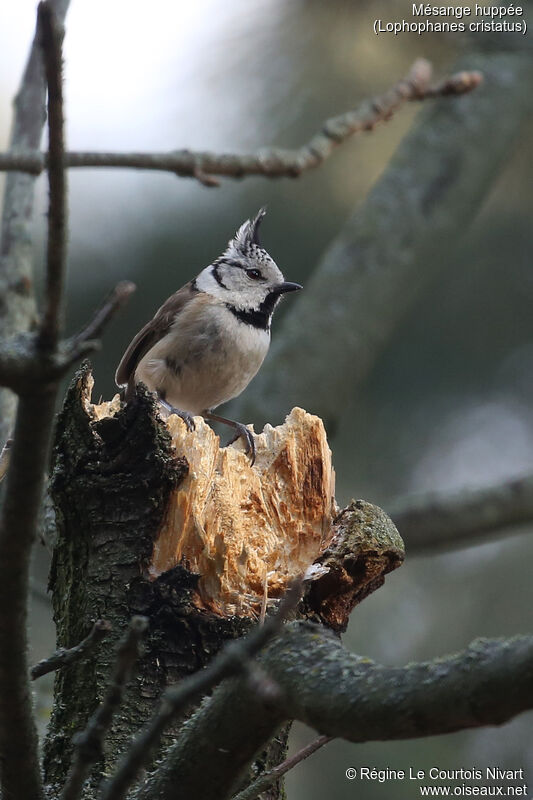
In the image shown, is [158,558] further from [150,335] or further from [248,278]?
[248,278]

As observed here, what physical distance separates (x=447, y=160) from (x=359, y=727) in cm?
401

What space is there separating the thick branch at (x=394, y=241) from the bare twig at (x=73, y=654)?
2.80 m

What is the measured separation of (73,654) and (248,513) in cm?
87

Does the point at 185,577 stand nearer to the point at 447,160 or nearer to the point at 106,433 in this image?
the point at 106,433

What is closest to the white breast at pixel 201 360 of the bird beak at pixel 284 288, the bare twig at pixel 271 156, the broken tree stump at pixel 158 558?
the bird beak at pixel 284 288

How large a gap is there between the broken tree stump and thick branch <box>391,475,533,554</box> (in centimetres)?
171

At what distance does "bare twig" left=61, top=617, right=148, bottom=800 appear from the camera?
1187 mm

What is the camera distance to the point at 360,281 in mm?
4723

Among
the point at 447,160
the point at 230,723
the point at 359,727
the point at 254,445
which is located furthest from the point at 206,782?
the point at 447,160

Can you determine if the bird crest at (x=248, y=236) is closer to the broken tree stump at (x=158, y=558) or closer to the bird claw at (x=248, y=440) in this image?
the bird claw at (x=248, y=440)

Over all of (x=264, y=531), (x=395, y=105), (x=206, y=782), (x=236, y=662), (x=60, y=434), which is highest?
(x=395, y=105)

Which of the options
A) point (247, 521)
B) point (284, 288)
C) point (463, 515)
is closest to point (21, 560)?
point (247, 521)

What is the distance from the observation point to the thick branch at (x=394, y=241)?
14.9 ft

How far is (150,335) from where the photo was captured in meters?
4.32
